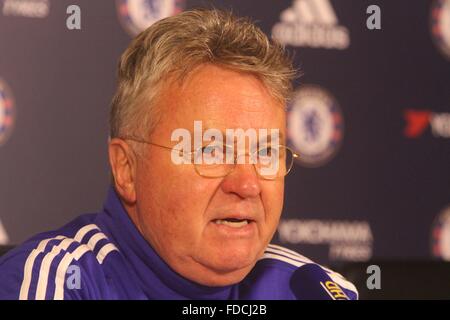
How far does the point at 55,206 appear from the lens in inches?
79.8

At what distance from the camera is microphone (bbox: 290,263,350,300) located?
4.21 feet

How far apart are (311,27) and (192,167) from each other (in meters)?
1.16

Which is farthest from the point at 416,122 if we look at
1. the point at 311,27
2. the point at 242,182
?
the point at 242,182

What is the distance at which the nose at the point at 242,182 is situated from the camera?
1216 mm

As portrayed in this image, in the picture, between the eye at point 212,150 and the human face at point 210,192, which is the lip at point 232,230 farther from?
the eye at point 212,150

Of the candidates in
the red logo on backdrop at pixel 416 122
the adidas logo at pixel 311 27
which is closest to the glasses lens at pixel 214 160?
the adidas logo at pixel 311 27

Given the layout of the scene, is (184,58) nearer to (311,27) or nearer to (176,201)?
(176,201)

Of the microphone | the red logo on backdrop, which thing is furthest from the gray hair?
the red logo on backdrop

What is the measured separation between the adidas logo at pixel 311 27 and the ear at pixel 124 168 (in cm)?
103

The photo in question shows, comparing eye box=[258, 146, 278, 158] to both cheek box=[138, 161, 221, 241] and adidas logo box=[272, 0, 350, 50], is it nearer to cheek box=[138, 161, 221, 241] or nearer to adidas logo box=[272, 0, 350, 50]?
cheek box=[138, 161, 221, 241]
